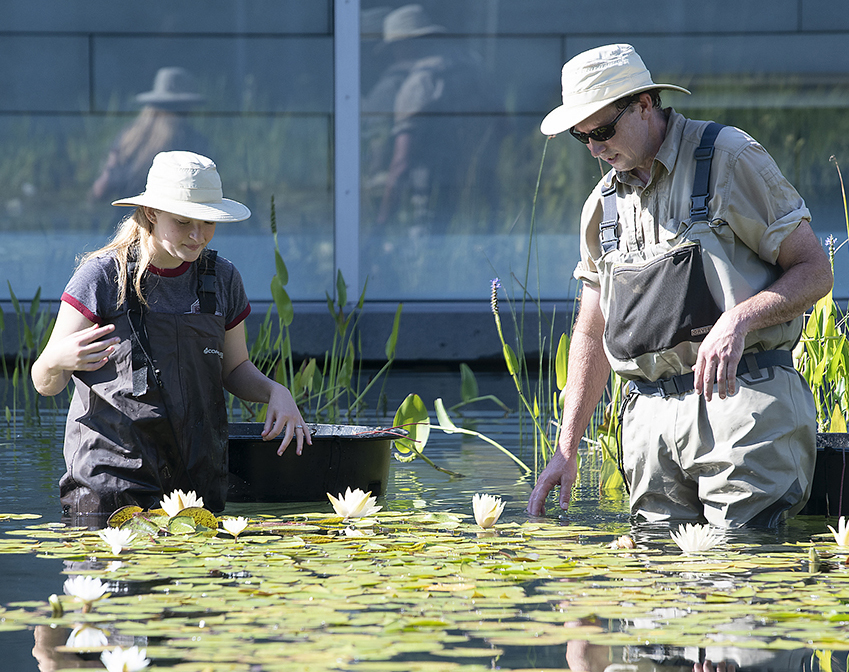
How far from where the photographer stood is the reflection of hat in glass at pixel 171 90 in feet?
27.0

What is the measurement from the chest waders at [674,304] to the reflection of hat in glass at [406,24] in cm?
566

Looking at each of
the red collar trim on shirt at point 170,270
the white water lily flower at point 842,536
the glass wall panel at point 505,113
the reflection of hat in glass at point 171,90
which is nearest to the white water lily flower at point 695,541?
the white water lily flower at point 842,536

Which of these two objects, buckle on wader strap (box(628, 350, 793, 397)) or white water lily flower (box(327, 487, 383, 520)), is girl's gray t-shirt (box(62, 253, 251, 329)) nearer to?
white water lily flower (box(327, 487, 383, 520))

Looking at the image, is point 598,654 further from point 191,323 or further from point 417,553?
point 191,323

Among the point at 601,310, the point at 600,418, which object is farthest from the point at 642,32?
the point at 601,310

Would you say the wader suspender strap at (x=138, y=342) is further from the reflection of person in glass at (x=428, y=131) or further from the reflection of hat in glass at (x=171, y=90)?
the reflection of hat in glass at (x=171, y=90)

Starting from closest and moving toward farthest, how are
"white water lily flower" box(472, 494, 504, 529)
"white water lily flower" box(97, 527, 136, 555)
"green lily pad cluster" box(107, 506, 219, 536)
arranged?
1. "white water lily flower" box(97, 527, 136, 555)
2. "green lily pad cluster" box(107, 506, 219, 536)
3. "white water lily flower" box(472, 494, 504, 529)

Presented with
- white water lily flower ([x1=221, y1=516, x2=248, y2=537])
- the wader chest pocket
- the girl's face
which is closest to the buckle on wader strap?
the wader chest pocket

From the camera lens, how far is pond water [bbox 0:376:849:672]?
173cm

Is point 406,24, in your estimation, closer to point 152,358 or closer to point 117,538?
point 152,358

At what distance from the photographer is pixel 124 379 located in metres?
2.88

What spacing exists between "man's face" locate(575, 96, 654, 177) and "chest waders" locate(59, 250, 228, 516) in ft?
3.55

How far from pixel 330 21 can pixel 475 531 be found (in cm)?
603

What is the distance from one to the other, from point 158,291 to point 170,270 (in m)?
0.07
